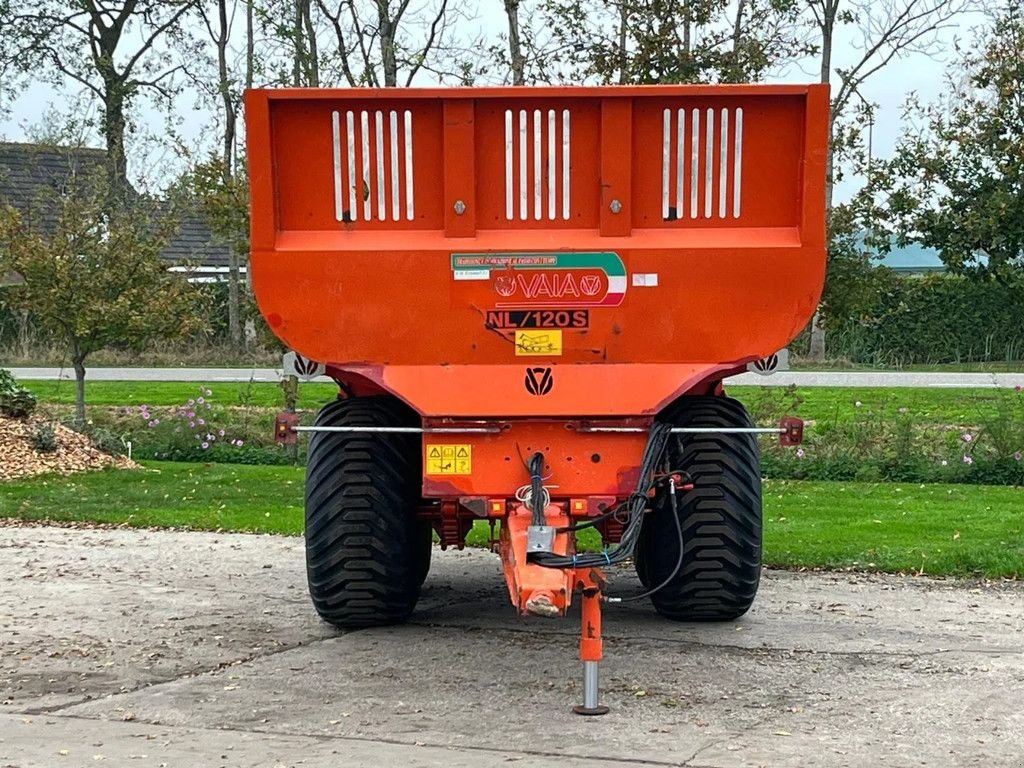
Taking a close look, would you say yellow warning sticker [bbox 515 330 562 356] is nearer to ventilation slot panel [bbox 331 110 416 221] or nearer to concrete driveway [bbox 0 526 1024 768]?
ventilation slot panel [bbox 331 110 416 221]

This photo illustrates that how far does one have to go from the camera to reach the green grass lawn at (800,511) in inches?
376

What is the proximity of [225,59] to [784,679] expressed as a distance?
28.2 meters

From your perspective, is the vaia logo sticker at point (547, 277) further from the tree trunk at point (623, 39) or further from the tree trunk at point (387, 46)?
the tree trunk at point (387, 46)

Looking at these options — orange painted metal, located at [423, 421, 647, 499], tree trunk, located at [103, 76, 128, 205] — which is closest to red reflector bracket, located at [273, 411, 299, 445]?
orange painted metal, located at [423, 421, 647, 499]

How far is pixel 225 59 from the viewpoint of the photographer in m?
32.3

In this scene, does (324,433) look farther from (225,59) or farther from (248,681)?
(225,59)

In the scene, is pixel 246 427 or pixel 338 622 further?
pixel 246 427

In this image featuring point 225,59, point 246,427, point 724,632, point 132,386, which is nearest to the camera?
point 724,632

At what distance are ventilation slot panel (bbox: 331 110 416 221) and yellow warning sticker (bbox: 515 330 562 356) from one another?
0.74m

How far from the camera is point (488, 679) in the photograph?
21.2ft

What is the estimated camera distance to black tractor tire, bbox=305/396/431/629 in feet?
23.2

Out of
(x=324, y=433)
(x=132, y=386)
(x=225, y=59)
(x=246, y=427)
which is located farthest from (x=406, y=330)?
(x=225, y=59)

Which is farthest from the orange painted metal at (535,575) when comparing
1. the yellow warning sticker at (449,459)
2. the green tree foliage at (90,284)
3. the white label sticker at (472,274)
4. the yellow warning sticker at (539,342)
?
the green tree foliage at (90,284)

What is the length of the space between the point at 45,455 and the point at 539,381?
9180mm
